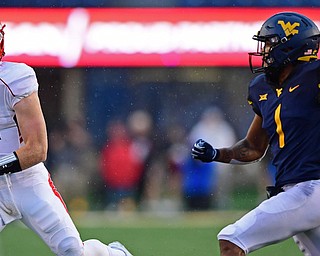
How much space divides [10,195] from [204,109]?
8.02 meters

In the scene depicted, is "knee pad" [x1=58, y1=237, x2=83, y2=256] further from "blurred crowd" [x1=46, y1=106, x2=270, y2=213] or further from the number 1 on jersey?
"blurred crowd" [x1=46, y1=106, x2=270, y2=213]

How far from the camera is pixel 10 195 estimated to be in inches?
172

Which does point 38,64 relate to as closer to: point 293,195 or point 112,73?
point 112,73

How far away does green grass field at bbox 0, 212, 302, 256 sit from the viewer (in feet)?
23.0

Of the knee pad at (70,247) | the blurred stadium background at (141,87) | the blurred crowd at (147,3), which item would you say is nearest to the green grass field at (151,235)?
the blurred stadium background at (141,87)

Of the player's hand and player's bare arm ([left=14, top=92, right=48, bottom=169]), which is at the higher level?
player's bare arm ([left=14, top=92, right=48, bottom=169])

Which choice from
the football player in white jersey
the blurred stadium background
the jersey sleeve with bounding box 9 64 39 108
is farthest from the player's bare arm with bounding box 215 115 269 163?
the blurred stadium background

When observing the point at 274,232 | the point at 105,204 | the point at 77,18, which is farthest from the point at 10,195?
the point at 77,18

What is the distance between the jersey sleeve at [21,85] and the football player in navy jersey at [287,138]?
83cm

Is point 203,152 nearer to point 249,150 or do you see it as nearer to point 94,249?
point 249,150

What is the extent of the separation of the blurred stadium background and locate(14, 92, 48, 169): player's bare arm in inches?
262

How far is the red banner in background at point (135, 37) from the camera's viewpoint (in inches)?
499

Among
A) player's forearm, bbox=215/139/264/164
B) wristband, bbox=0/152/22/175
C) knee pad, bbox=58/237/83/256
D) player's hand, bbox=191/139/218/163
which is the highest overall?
wristband, bbox=0/152/22/175

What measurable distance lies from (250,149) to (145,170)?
21.7 feet
